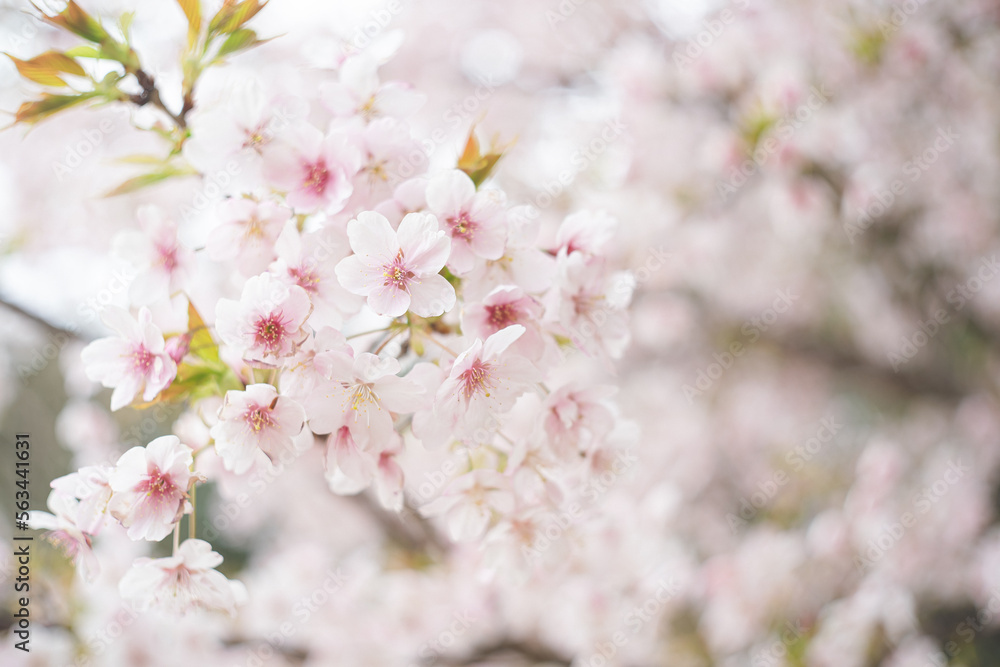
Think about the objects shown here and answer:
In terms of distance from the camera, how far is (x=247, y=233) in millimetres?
763

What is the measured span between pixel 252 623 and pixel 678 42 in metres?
2.77

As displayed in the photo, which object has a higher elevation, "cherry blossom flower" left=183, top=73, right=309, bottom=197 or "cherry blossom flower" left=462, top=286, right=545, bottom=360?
"cherry blossom flower" left=183, top=73, right=309, bottom=197

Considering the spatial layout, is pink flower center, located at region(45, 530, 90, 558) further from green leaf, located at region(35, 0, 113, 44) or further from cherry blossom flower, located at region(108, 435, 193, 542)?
green leaf, located at region(35, 0, 113, 44)

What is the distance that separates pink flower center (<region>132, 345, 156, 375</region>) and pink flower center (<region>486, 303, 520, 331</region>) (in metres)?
0.40

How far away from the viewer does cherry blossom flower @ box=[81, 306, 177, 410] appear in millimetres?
742

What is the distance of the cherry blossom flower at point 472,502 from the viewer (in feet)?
2.72

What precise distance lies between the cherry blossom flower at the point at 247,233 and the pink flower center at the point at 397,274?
162mm

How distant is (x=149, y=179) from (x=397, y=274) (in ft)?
1.38

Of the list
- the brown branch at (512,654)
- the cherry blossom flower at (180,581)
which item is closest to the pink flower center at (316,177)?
the cherry blossom flower at (180,581)

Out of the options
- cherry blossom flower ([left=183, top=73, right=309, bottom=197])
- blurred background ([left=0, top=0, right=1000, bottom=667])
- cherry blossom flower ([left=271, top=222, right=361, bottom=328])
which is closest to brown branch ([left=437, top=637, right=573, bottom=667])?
blurred background ([left=0, top=0, right=1000, bottom=667])

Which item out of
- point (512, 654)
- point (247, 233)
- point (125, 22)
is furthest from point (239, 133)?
point (512, 654)

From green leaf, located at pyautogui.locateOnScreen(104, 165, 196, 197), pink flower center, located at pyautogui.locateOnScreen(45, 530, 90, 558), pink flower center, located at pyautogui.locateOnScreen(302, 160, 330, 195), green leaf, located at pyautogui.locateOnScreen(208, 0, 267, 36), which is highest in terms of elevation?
green leaf, located at pyautogui.locateOnScreen(208, 0, 267, 36)

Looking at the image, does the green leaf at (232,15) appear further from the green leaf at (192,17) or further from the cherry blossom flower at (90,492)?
the cherry blossom flower at (90,492)

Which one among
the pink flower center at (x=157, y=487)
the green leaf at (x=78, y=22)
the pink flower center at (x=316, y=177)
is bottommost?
the pink flower center at (x=157, y=487)
